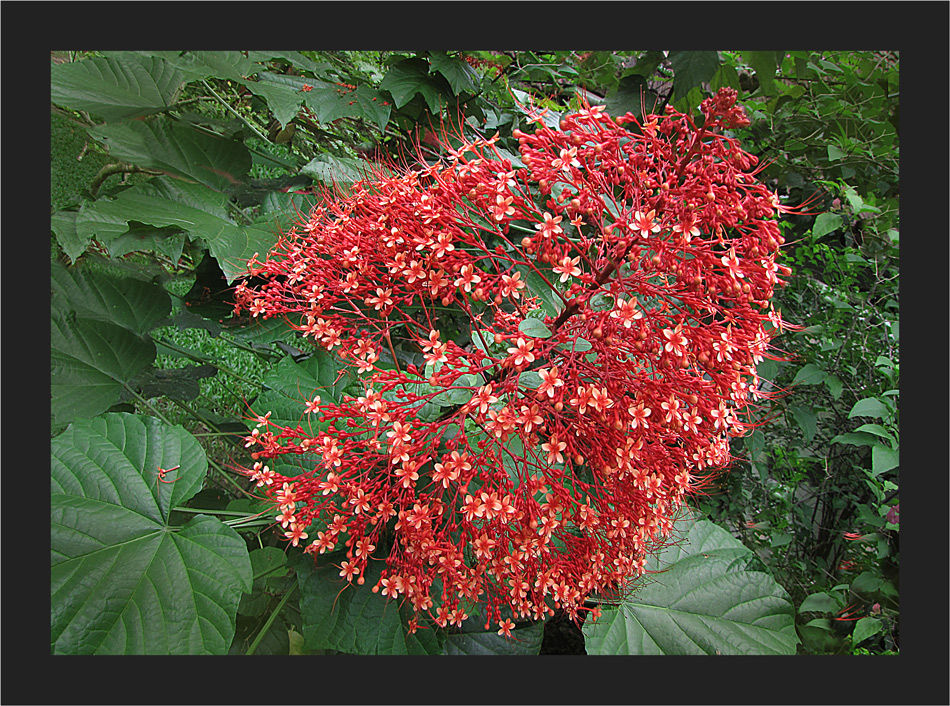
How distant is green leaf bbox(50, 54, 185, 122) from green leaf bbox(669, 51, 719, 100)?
92cm

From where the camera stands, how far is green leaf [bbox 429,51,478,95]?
105cm

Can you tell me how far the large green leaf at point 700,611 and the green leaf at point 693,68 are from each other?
0.86 meters

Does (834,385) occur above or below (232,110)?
below

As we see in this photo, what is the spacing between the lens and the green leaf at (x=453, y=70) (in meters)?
1.05

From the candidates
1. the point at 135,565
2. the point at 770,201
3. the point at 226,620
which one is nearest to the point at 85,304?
the point at 135,565

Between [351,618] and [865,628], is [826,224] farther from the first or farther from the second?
[351,618]

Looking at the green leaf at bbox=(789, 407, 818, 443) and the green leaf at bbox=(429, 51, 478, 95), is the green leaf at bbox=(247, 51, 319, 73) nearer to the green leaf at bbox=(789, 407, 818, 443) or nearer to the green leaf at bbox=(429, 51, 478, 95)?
the green leaf at bbox=(429, 51, 478, 95)

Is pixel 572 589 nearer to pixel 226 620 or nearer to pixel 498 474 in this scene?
pixel 498 474

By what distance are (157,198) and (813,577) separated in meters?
1.81

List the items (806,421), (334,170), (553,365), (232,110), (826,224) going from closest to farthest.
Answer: (553,365), (334,170), (232,110), (826,224), (806,421)

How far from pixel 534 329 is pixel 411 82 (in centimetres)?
69

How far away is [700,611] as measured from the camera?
102 cm

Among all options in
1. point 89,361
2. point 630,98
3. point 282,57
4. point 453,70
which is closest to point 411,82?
point 453,70

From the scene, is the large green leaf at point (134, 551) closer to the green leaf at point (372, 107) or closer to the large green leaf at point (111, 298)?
the large green leaf at point (111, 298)
